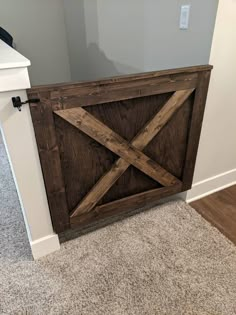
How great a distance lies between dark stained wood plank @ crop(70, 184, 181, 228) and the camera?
1.54m

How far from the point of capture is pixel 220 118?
168cm

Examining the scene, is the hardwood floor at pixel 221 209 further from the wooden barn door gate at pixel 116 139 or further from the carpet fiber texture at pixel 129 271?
the wooden barn door gate at pixel 116 139

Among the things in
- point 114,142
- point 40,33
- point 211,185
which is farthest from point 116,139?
point 40,33

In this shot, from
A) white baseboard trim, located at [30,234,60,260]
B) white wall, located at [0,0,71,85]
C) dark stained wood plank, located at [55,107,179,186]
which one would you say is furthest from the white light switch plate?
white wall, located at [0,0,71,85]

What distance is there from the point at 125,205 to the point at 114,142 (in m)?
0.47

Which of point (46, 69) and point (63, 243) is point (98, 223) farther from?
point (46, 69)

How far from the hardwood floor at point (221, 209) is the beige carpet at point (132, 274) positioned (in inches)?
3.1

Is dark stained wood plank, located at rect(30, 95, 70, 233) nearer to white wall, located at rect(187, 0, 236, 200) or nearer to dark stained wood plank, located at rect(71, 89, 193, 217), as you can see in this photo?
dark stained wood plank, located at rect(71, 89, 193, 217)

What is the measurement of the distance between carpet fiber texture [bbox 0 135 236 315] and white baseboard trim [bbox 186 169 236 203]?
20 centimetres

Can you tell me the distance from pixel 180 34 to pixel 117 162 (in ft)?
2.87

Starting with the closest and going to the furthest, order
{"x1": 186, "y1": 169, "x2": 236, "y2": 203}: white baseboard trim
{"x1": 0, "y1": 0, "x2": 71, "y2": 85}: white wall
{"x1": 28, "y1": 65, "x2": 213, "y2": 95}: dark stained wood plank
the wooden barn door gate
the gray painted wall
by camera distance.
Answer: {"x1": 28, "y1": 65, "x2": 213, "y2": 95}: dark stained wood plank
the wooden barn door gate
the gray painted wall
{"x1": 186, "y1": 169, "x2": 236, "y2": 203}: white baseboard trim
{"x1": 0, "y1": 0, "x2": 71, "y2": 85}: white wall

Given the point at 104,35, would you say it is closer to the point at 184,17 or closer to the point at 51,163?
the point at 184,17

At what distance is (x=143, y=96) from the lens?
1.36 meters

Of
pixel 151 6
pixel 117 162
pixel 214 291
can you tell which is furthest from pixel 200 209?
pixel 151 6
